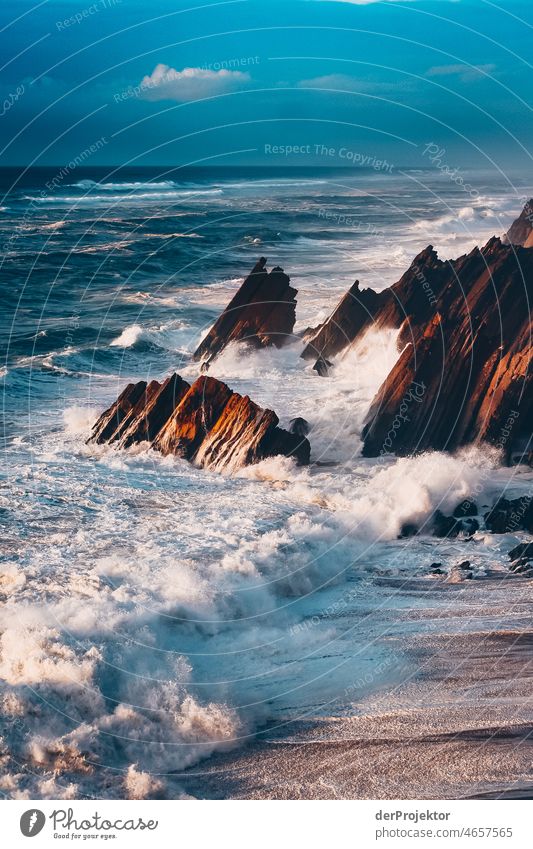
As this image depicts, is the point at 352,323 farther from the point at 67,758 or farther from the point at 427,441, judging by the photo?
the point at 67,758

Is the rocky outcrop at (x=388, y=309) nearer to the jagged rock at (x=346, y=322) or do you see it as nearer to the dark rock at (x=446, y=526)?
the jagged rock at (x=346, y=322)

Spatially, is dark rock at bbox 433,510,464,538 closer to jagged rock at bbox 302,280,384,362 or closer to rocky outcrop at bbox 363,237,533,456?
rocky outcrop at bbox 363,237,533,456

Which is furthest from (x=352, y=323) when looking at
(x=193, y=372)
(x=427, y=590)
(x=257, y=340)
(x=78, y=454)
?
(x=427, y=590)

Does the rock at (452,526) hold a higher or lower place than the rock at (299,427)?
lower

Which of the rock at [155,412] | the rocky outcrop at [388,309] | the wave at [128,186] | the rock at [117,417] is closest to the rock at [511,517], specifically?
the rocky outcrop at [388,309]

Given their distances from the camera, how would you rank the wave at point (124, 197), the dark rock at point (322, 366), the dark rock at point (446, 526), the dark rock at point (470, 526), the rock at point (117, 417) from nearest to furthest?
the dark rock at point (470, 526) < the dark rock at point (446, 526) < the rock at point (117, 417) < the dark rock at point (322, 366) < the wave at point (124, 197)

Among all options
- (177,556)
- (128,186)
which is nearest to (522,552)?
(177,556)

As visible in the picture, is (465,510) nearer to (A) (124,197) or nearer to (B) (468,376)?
(B) (468,376)
